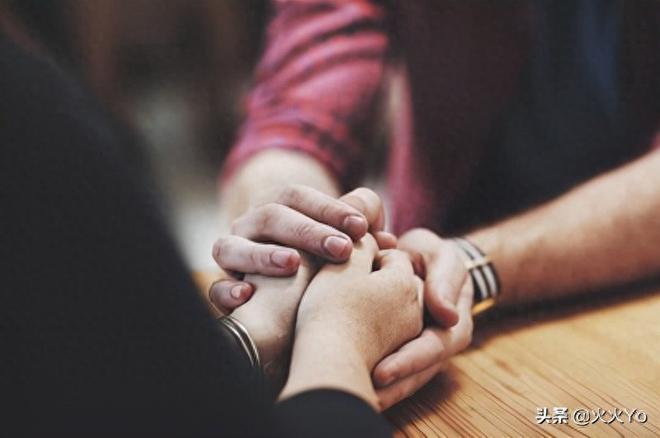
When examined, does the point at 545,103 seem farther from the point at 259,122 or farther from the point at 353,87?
the point at 259,122

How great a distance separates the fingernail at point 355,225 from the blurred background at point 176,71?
15 cm

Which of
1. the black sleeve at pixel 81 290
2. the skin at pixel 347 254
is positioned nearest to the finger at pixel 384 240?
the skin at pixel 347 254

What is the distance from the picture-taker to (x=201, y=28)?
88 centimetres

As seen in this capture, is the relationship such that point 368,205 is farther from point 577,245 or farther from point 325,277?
point 577,245

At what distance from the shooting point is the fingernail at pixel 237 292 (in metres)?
0.56

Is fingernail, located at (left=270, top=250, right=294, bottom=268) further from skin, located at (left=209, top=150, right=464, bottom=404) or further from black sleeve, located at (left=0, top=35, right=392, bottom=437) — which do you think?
→ black sleeve, located at (left=0, top=35, right=392, bottom=437)

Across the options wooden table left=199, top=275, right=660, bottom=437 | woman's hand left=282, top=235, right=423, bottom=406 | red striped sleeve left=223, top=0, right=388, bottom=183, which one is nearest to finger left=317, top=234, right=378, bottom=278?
woman's hand left=282, top=235, right=423, bottom=406

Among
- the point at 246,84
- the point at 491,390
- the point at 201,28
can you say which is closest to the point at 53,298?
the point at 491,390

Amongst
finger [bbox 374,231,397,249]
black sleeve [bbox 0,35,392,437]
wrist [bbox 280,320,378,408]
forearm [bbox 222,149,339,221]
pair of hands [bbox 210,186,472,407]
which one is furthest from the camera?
forearm [bbox 222,149,339,221]

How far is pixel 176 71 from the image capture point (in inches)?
36.5

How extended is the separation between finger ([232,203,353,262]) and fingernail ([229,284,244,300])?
2.1 inches

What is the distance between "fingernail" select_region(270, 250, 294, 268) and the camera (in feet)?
1.82

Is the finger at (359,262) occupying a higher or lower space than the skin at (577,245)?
higher

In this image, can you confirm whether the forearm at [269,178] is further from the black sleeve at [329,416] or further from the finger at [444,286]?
the black sleeve at [329,416]
